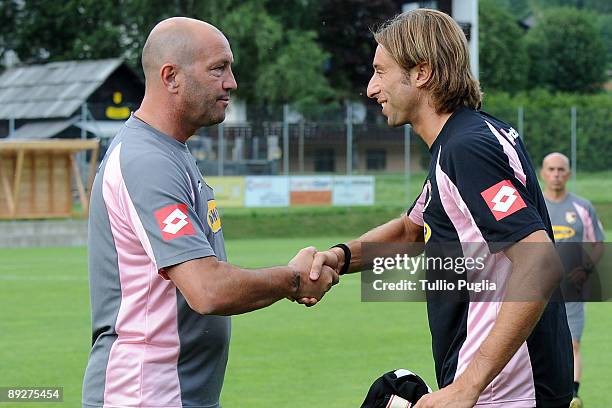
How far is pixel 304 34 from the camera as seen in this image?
58.6 meters

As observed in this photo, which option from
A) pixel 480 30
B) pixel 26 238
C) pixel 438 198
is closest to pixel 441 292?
pixel 438 198

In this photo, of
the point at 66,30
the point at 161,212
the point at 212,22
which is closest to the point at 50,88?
the point at 212,22

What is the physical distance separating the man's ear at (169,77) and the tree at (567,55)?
9661 cm

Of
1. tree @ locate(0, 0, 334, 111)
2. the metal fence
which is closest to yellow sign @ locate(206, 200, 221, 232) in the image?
the metal fence

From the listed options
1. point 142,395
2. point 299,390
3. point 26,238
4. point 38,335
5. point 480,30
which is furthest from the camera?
point 480,30

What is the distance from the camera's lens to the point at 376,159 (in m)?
48.6

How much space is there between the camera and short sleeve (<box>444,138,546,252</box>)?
4.22 metres

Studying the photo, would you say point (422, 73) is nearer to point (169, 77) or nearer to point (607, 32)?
point (169, 77)

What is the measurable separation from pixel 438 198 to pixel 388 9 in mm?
63808

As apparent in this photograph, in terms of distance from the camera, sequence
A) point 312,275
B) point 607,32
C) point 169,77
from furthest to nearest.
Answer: point 607,32
point 312,275
point 169,77

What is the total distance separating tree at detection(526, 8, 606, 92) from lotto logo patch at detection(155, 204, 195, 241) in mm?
97029

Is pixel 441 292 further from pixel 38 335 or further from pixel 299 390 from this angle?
pixel 38 335

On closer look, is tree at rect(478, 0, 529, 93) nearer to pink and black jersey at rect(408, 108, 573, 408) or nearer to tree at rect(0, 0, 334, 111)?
tree at rect(0, 0, 334, 111)

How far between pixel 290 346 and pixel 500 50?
260ft
